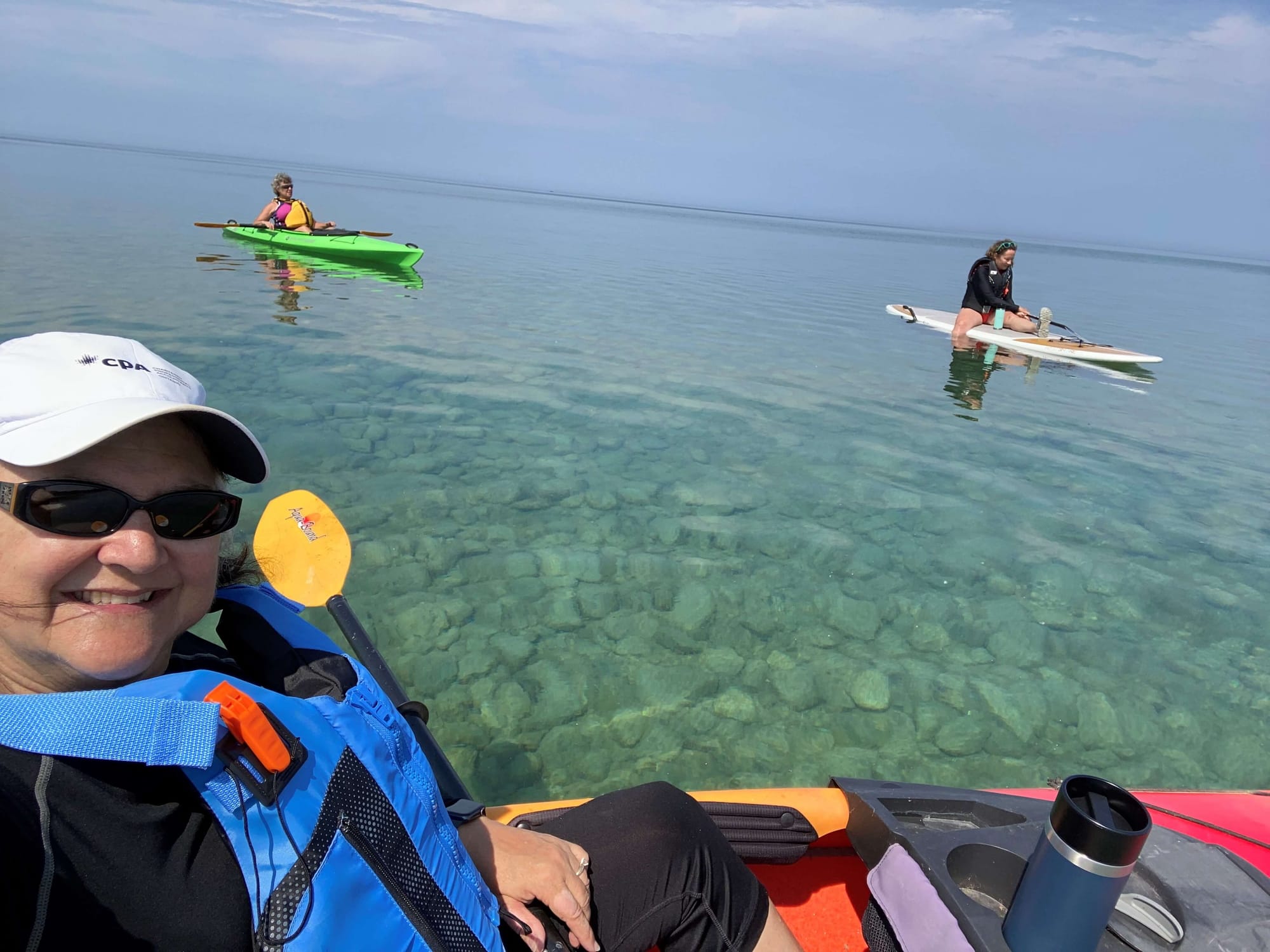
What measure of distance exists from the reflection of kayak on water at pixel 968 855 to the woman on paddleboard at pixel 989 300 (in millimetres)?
12551

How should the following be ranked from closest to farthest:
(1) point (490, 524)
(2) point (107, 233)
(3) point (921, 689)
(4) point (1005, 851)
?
(4) point (1005, 851) < (3) point (921, 689) < (1) point (490, 524) < (2) point (107, 233)

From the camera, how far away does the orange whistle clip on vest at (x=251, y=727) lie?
1.24 m

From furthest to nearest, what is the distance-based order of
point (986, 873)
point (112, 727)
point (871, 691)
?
1. point (871, 691)
2. point (986, 873)
3. point (112, 727)

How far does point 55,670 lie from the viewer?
4.35ft

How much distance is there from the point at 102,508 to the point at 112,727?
0.37m

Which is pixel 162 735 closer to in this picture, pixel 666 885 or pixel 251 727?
pixel 251 727

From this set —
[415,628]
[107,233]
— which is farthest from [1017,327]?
[107,233]

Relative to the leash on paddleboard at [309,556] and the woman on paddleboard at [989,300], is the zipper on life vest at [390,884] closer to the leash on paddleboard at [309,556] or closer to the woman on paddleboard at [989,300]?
the leash on paddleboard at [309,556]

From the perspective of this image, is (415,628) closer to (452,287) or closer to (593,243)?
(452,287)

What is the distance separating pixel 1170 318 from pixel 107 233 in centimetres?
2889

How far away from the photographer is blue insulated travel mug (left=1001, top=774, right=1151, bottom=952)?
167cm

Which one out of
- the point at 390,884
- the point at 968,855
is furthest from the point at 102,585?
the point at 968,855

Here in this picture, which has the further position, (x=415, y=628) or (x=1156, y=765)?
(x=415, y=628)

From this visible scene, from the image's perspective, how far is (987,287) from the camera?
46.8 feet
